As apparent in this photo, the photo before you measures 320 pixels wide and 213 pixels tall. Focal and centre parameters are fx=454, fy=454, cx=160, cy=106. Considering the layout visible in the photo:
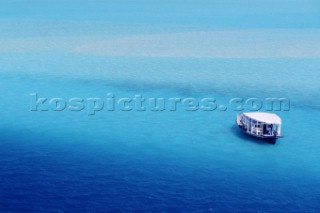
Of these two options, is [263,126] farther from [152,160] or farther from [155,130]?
[152,160]

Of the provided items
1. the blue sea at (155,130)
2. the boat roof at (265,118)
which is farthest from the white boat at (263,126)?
the blue sea at (155,130)

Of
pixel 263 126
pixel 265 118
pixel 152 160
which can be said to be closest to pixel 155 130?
pixel 152 160

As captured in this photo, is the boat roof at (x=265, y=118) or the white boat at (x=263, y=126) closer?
the white boat at (x=263, y=126)

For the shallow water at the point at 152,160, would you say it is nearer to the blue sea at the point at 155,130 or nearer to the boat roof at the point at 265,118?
the blue sea at the point at 155,130

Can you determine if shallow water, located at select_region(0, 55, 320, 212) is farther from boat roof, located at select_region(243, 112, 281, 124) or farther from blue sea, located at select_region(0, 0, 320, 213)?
boat roof, located at select_region(243, 112, 281, 124)

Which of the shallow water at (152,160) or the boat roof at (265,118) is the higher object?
the boat roof at (265,118)

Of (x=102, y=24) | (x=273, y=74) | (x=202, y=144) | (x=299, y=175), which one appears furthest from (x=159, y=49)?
(x=299, y=175)

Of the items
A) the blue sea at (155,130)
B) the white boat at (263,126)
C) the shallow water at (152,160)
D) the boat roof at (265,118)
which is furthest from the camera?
the boat roof at (265,118)
